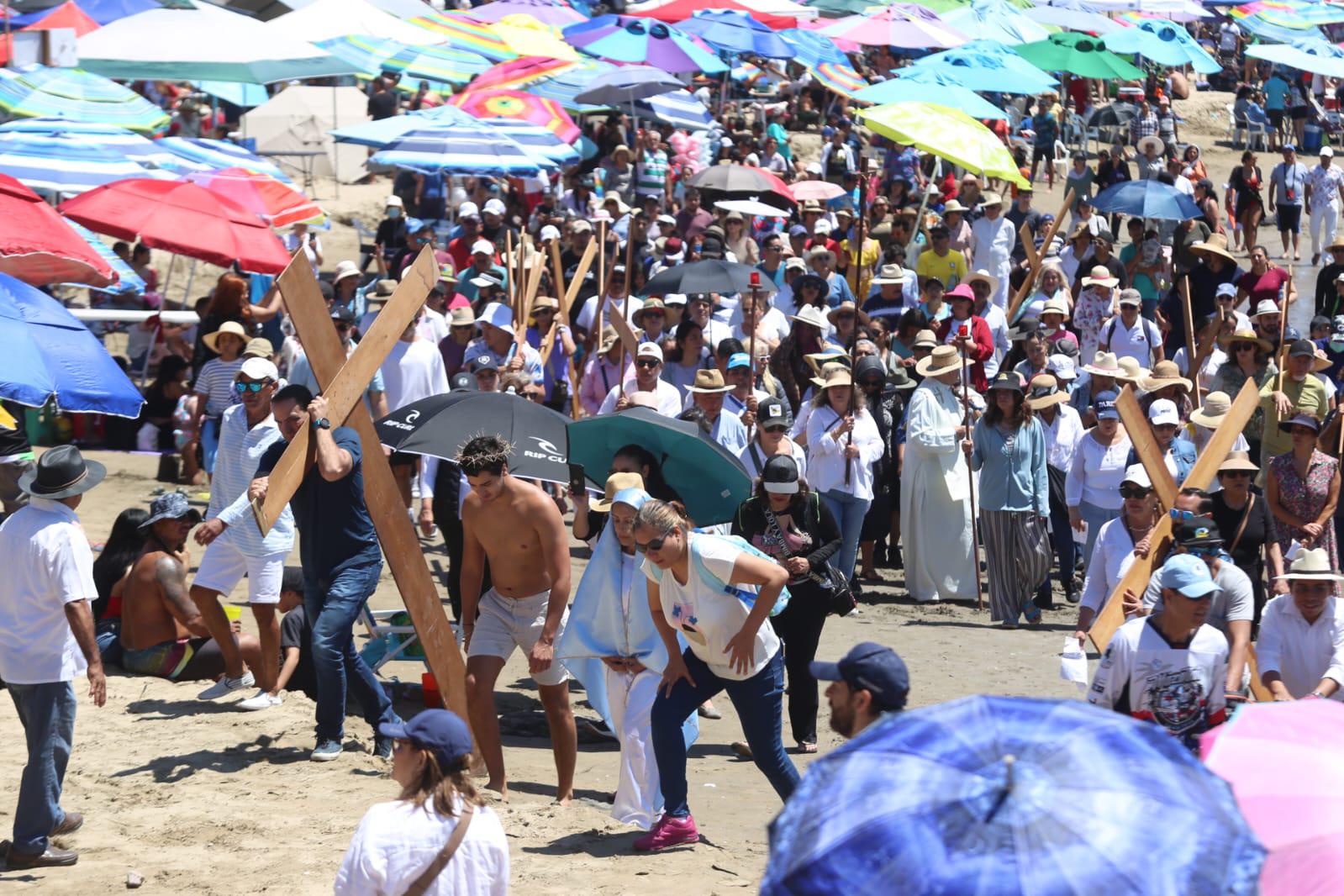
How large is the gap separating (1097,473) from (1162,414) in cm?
85

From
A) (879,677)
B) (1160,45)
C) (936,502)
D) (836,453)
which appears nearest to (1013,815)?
(879,677)

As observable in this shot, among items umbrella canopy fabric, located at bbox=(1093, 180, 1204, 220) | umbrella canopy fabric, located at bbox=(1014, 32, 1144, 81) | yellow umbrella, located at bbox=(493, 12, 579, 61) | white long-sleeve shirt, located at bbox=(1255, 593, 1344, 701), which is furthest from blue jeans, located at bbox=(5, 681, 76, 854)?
umbrella canopy fabric, located at bbox=(1014, 32, 1144, 81)

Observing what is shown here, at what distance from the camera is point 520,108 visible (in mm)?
20609

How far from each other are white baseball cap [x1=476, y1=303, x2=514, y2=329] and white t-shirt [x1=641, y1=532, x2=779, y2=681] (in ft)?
20.7

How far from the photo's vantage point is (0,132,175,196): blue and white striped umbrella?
49.4 feet

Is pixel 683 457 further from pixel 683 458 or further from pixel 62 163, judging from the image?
pixel 62 163

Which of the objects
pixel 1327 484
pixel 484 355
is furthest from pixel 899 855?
pixel 484 355

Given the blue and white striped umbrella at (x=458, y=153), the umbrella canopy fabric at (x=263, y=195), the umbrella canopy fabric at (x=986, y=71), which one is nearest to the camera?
the umbrella canopy fabric at (x=263, y=195)

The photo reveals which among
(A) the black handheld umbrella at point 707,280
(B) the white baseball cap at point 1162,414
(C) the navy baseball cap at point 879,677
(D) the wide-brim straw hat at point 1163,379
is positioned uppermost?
(C) the navy baseball cap at point 879,677

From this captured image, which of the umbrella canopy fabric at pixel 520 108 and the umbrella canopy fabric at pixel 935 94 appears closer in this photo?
the umbrella canopy fabric at pixel 935 94

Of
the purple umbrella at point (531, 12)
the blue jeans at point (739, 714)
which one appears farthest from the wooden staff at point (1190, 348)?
the purple umbrella at point (531, 12)

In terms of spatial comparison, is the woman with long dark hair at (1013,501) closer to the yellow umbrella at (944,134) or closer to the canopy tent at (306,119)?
the yellow umbrella at (944,134)

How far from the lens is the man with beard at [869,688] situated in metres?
4.80

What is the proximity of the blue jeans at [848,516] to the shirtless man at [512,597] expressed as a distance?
3770 millimetres
